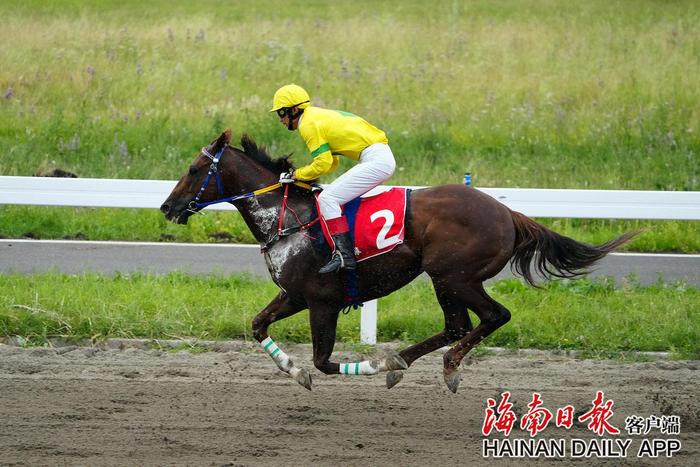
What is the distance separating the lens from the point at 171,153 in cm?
1516

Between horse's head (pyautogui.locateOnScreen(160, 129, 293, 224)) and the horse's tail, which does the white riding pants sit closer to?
horse's head (pyautogui.locateOnScreen(160, 129, 293, 224))

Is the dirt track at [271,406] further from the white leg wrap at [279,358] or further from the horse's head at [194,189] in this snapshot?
the horse's head at [194,189]

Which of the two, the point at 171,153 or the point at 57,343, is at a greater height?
the point at 171,153

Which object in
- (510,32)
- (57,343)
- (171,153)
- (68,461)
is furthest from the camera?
(510,32)

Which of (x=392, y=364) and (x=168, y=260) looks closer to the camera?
(x=392, y=364)

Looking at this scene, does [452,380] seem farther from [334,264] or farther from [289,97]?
[289,97]

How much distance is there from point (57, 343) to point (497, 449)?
4.48 metres

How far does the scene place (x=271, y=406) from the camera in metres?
7.38

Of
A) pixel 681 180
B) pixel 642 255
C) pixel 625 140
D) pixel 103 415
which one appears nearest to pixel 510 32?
pixel 625 140

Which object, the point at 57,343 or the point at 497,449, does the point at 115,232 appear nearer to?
the point at 57,343

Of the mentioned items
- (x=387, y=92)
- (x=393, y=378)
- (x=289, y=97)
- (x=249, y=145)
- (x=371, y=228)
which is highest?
(x=387, y=92)

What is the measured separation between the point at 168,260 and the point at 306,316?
281 centimetres

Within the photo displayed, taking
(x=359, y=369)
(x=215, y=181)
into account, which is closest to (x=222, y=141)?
(x=215, y=181)

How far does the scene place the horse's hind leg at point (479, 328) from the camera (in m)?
7.42
